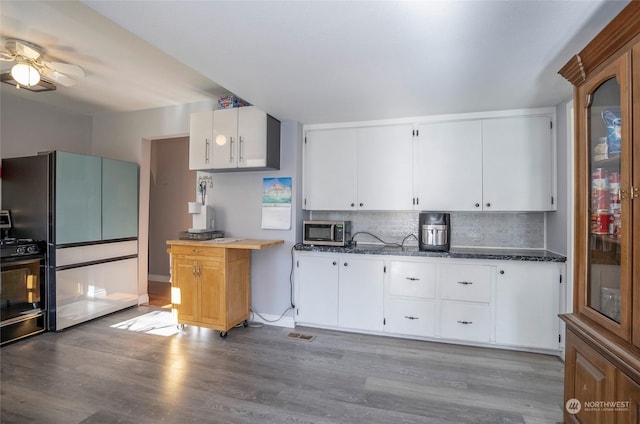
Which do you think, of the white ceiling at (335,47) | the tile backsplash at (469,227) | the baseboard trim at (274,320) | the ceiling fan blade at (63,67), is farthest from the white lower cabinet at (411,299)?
the ceiling fan blade at (63,67)

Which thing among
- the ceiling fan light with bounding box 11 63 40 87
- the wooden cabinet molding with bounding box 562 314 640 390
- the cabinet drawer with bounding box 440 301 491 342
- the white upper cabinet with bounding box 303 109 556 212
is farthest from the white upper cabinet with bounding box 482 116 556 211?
the ceiling fan light with bounding box 11 63 40 87

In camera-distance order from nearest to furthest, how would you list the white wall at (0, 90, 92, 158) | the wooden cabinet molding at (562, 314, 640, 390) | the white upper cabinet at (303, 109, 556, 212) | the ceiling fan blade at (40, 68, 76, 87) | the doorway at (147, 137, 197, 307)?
the wooden cabinet molding at (562, 314, 640, 390) → the ceiling fan blade at (40, 68, 76, 87) → the white upper cabinet at (303, 109, 556, 212) → the white wall at (0, 90, 92, 158) → the doorway at (147, 137, 197, 307)

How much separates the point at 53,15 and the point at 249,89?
136 cm

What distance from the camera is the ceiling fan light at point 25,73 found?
2443 mm

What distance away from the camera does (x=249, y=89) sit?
2.60 metres

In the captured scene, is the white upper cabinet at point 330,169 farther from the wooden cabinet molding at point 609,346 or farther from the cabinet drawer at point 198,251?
the wooden cabinet molding at point 609,346

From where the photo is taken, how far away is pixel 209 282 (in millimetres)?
3109

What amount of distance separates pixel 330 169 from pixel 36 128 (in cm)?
361

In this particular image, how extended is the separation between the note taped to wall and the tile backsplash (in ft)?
1.15

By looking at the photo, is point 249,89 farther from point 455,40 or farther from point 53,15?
point 455,40

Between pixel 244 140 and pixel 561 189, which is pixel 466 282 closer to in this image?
pixel 561 189

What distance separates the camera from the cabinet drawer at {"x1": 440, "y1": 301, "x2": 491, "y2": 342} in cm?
288

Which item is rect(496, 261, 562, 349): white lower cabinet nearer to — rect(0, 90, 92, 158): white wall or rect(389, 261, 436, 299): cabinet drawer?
rect(389, 261, 436, 299): cabinet drawer

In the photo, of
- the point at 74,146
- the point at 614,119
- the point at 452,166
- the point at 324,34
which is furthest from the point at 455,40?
the point at 74,146
